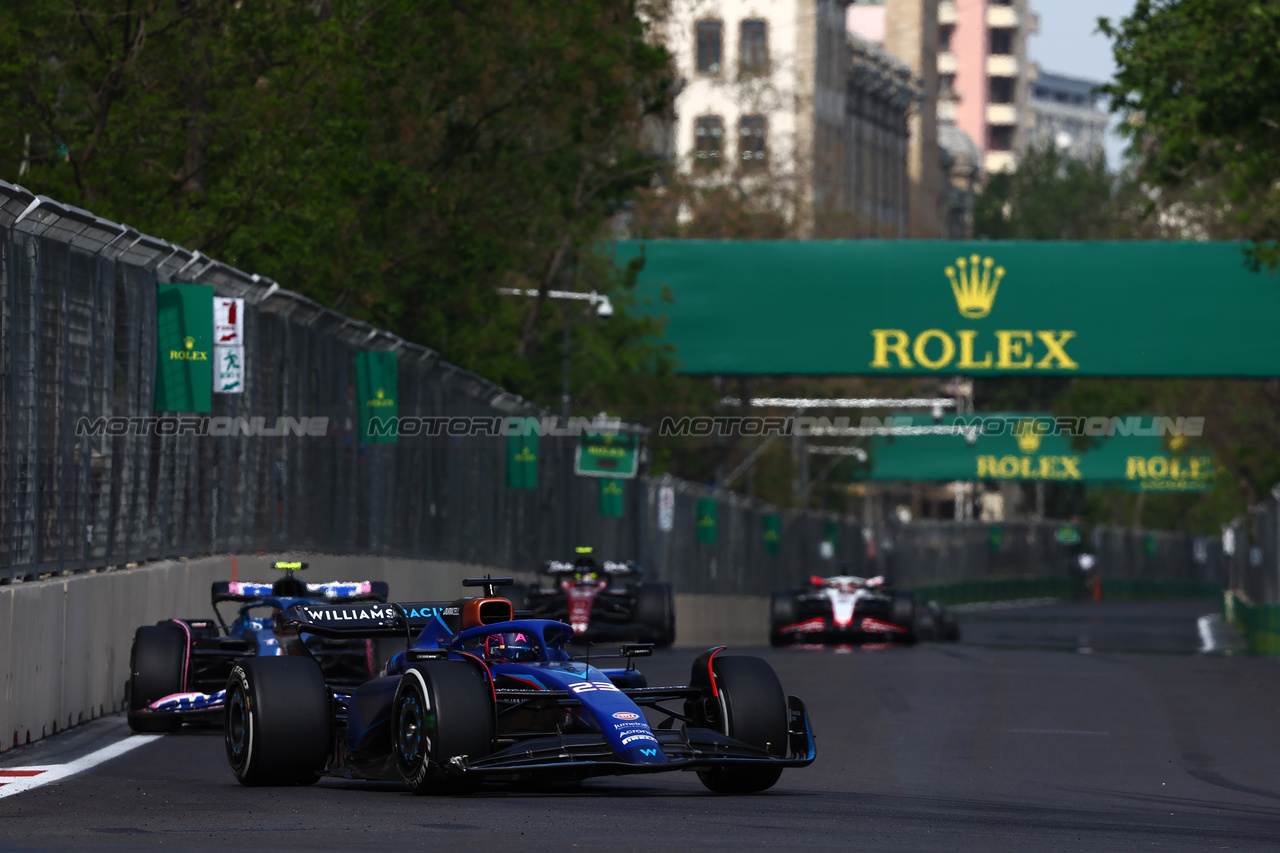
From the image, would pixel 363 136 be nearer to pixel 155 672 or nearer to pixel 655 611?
pixel 655 611

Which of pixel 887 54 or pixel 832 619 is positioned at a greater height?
pixel 887 54

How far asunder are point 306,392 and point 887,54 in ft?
313

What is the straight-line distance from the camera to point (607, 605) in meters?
30.2

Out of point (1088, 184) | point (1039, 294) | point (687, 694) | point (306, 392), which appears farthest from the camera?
point (1088, 184)

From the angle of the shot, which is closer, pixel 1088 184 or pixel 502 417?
pixel 502 417

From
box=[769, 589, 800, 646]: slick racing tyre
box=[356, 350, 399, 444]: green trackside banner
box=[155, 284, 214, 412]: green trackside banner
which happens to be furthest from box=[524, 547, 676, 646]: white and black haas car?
box=[155, 284, 214, 412]: green trackside banner

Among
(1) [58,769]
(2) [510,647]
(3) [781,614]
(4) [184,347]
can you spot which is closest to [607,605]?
(3) [781,614]

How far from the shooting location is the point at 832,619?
35.8 meters

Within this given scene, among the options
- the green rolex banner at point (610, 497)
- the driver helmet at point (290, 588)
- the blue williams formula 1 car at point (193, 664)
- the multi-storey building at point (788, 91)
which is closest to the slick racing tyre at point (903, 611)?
the green rolex banner at point (610, 497)

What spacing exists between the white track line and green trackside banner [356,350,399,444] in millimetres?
11140

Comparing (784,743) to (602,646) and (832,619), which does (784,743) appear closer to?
(602,646)

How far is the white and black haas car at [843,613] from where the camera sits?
35.7 m

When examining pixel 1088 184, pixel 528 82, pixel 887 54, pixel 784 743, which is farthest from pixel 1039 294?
pixel 1088 184

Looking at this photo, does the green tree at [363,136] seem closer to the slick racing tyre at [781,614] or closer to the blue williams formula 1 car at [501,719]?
the slick racing tyre at [781,614]
